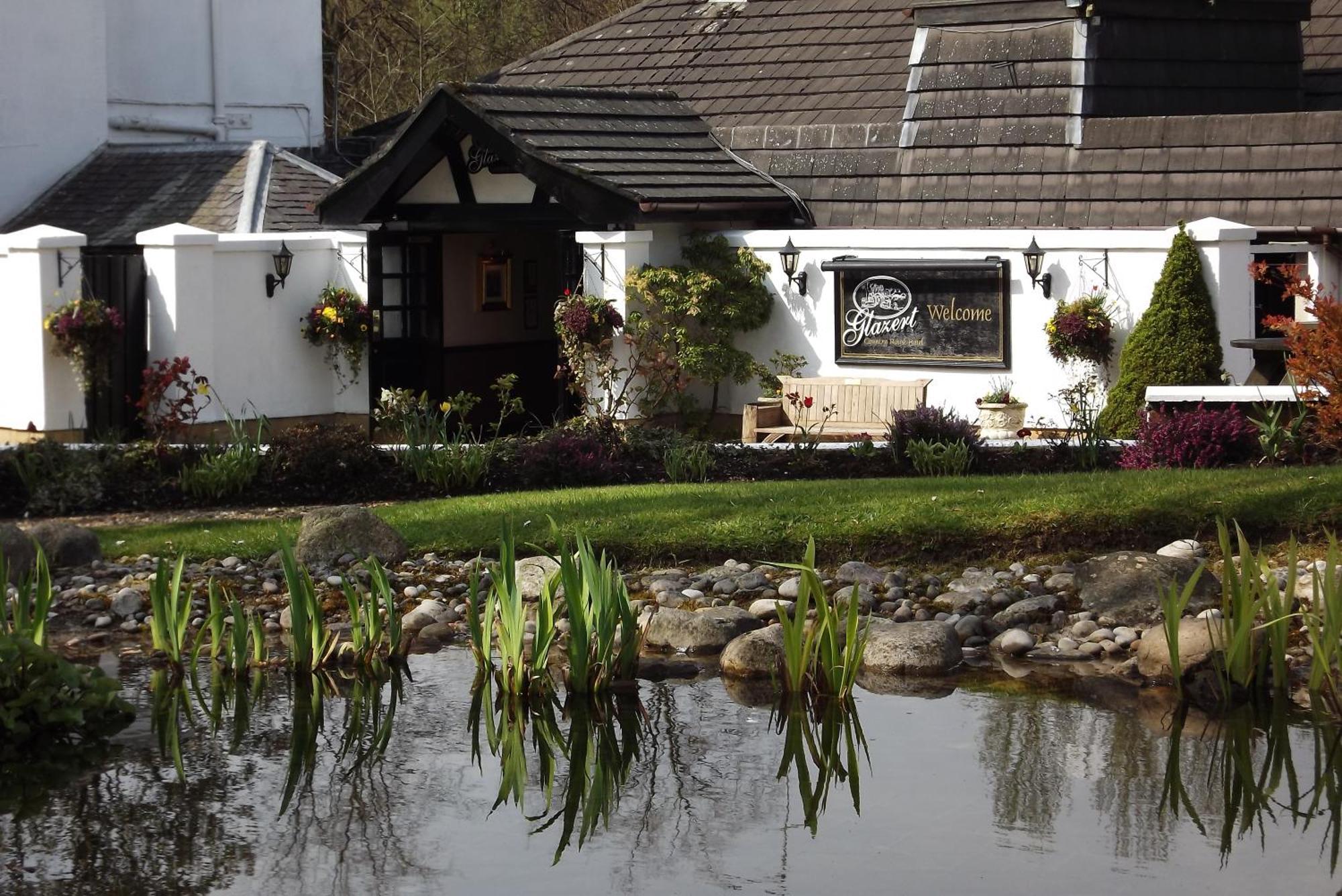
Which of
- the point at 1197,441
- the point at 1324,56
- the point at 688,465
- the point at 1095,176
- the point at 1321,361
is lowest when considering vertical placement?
the point at 688,465

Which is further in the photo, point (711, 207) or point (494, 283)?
point (494, 283)

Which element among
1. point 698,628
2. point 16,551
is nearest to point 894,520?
point 698,628

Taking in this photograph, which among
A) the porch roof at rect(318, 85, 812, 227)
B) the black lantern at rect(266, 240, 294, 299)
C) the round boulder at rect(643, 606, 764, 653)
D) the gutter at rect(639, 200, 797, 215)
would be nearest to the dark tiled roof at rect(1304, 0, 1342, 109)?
the porch roof at rect(318, 85, 812, 227)

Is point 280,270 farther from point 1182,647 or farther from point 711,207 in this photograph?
point 1182,647

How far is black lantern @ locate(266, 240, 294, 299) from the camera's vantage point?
1837 centimetres

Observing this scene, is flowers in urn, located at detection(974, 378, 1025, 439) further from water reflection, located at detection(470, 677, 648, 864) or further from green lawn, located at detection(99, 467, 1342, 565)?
water reflection, located at detection(470, 677, 648, 864)

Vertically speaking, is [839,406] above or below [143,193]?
below

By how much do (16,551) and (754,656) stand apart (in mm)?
4880

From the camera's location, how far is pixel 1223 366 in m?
16.0

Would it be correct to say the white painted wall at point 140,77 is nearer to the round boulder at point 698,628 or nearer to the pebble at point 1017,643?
the round boulder at point 698,628

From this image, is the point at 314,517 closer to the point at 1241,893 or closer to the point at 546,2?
the point at 1241,893

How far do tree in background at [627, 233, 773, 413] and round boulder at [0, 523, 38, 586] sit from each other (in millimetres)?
7622

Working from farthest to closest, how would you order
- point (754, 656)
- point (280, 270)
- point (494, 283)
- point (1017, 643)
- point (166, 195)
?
1. point (166, 195)
2. point (494, 283)
3. point (280, 270)
4. point (1017, 643)
5. point (754, 656)

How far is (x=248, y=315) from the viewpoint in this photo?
18.4 m
